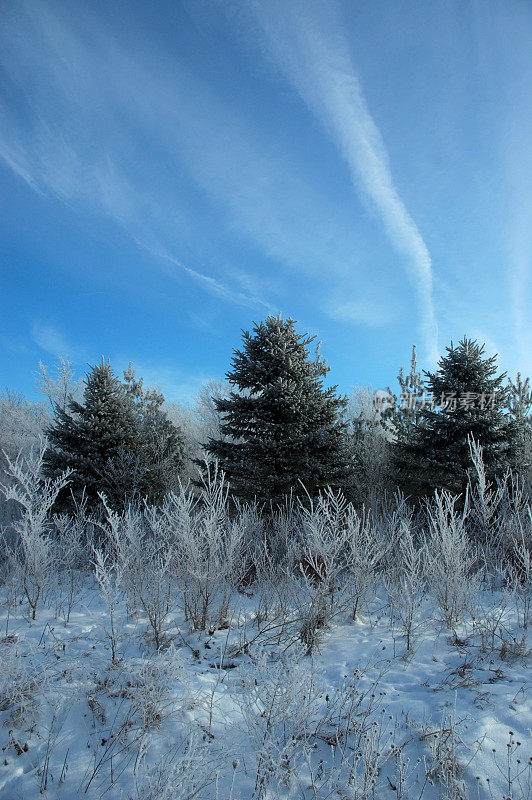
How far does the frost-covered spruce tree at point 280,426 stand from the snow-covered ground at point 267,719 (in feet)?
18.5

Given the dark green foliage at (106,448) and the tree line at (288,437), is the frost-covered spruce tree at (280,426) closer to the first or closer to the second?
the tree line at (288,437)

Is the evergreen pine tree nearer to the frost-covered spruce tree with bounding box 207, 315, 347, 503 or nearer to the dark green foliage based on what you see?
the dark green foliage

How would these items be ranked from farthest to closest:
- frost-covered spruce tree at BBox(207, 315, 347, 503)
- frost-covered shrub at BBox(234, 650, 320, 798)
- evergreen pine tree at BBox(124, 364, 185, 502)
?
evergreen pine tree at BBox(124, 364, 185, 502) → frost-covered spruce tree at BBox(207, 315, 347, 503) → frost-covered shrub at BBox(234, 650, 320, 798)

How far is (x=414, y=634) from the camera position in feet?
17.0

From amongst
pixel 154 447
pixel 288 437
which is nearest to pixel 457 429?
pixel 288 437

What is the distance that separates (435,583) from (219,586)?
2.92 m

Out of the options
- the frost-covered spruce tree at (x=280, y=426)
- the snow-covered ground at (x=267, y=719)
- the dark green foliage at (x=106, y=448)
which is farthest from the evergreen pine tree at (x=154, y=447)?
the snow-covered ground at (x=267, y=719)

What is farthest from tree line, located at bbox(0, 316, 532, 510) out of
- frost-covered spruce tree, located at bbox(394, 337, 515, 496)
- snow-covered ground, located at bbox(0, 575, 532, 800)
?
snow-covered ground, located at bbox(0, 575, 532, 800)

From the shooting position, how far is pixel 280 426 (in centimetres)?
1092

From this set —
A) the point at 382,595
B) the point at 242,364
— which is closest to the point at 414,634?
the point at 382,595

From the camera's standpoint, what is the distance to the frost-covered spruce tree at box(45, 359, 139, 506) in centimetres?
1117

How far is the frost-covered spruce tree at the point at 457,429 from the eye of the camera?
Answer: 35.7 feet

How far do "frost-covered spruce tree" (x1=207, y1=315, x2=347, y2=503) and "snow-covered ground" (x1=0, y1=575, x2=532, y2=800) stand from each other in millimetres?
5637

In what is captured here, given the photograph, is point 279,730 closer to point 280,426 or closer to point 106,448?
point 280,426
